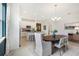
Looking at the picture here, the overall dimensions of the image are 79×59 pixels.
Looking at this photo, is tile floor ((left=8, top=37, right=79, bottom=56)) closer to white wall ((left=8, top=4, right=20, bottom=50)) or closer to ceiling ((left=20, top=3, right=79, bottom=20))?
white wall ((left=8, top=4, right=20, bottom=50))

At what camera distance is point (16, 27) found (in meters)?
4.38

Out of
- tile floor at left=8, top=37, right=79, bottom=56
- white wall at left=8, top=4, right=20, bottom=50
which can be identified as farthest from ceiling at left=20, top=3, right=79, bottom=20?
tile floor at left=8, top=37, right=79, bottom=56

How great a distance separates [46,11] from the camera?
5363 mm

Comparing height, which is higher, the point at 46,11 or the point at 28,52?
the point at 46,11

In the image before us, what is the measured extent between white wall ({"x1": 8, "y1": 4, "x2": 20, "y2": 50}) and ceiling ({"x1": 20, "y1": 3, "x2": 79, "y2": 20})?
296mm

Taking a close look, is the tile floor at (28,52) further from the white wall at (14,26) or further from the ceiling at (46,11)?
the ceiling at (46,11)

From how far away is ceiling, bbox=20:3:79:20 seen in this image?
14.5 ft

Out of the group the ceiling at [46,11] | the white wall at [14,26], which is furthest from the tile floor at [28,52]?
the ceiling at [46,11]

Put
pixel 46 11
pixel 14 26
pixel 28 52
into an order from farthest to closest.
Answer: pixel 46 11 < pixel 14 26 < pixel 28 52

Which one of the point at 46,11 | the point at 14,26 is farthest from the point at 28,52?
the point at 46,11

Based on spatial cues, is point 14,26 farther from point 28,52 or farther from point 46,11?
point 46,11

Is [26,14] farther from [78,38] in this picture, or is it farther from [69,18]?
[78,38]

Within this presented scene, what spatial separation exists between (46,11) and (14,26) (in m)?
2.09

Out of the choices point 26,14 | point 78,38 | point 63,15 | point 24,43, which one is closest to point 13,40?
point 24,43
